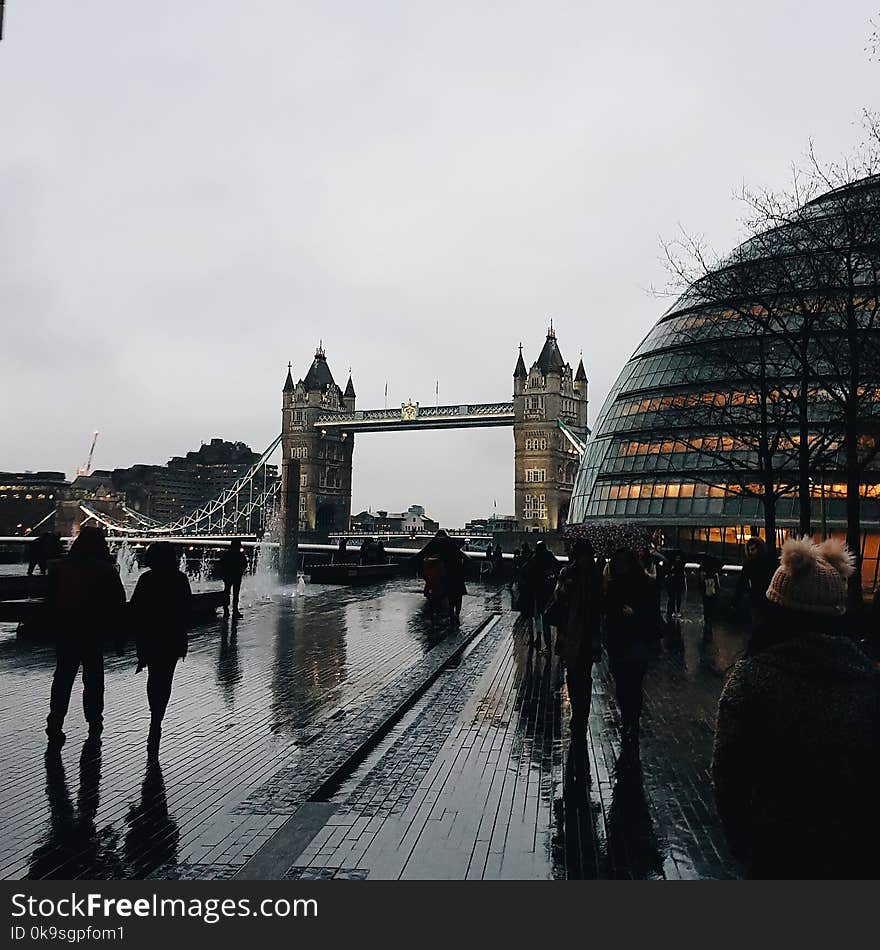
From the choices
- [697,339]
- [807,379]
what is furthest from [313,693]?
[697,339]

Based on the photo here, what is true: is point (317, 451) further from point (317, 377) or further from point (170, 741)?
point (170, 741)

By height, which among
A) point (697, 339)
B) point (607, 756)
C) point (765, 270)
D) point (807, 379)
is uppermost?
point (697, 339)

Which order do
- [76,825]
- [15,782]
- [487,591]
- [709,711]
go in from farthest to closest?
[487,591]
[709,711]
[15,782]
[76,825]

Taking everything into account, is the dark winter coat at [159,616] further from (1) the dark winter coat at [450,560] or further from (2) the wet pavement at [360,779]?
(1) the dark winter coat at [450,560]

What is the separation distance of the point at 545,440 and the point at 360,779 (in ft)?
481

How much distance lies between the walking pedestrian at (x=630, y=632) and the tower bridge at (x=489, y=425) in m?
125

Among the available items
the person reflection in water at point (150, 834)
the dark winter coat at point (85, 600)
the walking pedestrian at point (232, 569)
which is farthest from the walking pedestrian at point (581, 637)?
the walking pedestrian at point (232, 569)

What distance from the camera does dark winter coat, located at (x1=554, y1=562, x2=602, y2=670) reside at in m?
9.94

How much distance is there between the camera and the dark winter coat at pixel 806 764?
331 centimetres

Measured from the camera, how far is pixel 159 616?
9398 millimetres

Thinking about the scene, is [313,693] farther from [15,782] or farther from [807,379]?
[807,379]

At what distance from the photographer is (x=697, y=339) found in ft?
164

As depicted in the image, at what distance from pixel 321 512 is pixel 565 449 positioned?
53.9 meters

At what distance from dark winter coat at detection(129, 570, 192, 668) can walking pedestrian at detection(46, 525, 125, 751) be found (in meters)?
0.34
